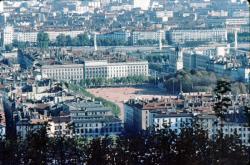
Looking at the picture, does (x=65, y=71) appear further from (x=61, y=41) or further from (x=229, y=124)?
(x=229, y=124)

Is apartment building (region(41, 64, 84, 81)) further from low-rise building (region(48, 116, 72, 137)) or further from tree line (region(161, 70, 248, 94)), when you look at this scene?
low-rise building (region(48, 116, 72, 137))

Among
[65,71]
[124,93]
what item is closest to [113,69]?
[65,71]

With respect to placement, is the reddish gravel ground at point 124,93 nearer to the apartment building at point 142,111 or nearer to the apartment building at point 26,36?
the apartment building at point 142,111

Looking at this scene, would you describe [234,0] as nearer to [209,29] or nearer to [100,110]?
[209,29]

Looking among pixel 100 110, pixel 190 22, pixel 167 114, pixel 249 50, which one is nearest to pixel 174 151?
pixel 167 114

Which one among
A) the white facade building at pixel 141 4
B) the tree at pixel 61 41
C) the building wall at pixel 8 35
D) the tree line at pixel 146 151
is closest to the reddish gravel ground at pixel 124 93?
the tree line at pixel 146 151

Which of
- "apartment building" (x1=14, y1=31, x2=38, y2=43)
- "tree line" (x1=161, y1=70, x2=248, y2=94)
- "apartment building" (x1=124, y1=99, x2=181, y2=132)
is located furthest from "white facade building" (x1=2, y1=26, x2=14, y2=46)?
"apartment building" (x1=124, y1=99, x2=181, y2=132)
